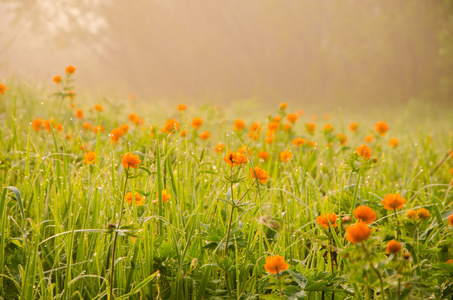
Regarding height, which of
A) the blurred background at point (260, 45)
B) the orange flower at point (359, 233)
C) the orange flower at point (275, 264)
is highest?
the blurred background at point (260, 45)

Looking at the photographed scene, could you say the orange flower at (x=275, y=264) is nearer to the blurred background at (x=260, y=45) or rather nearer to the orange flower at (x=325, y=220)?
the orange flower at (x=325, y=220)

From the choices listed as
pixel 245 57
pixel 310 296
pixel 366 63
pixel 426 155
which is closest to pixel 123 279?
pixel 310 296

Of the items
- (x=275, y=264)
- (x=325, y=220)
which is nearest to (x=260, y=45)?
(x=325, y=220)

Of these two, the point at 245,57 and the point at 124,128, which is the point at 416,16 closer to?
the point at 245,57

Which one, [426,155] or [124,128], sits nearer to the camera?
[124,128]

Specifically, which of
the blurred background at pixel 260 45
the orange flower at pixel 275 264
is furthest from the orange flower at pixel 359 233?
the blurred background at pixel 260 45

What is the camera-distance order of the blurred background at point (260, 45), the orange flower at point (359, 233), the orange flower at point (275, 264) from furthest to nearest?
the blurred background at point (260, 45), the orange flower at point (275, 264), the orange flower at point (359, 233)

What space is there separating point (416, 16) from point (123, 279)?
13.5 m

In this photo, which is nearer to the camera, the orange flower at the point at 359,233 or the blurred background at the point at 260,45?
the orange flower at the point at 359,233

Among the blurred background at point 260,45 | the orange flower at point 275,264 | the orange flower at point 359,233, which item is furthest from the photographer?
the blurred background at point 260,45

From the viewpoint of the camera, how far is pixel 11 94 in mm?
3941

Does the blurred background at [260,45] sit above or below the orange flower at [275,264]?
above

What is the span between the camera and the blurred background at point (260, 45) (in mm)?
12000

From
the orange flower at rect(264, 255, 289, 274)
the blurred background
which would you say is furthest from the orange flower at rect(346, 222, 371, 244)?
the blurred background
